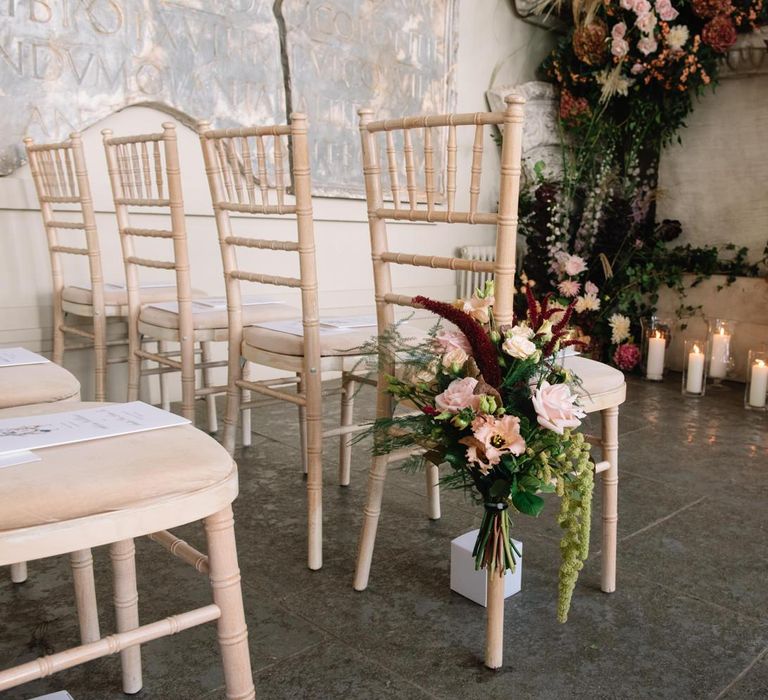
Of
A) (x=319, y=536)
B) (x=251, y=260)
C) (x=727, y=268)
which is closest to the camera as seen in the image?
(x=319, y=536)

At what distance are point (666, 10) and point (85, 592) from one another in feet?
13.3

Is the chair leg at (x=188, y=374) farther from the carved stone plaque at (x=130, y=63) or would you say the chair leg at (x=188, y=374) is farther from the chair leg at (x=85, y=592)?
the carved stone plaque at (x=130, y=63)

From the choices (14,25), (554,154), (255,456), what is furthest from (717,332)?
(14,25)

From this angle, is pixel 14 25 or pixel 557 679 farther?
pixel 14 25

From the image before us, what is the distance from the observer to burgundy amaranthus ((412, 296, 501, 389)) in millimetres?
1331

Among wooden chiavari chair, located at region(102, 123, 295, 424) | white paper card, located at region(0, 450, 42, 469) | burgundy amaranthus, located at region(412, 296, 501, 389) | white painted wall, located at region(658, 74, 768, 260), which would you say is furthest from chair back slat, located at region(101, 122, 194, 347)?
white painted wall, located at region(658, 74, 768, 260)

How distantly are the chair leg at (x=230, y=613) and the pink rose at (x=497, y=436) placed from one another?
44cm

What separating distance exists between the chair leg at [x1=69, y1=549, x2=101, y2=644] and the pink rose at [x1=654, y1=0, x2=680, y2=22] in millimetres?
4010

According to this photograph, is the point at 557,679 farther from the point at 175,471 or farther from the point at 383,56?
the point at 383,56

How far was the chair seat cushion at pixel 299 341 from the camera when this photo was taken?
191cm

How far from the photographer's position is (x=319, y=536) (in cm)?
187

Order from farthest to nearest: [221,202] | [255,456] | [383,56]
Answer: [383,56], [255,456], [221,202]

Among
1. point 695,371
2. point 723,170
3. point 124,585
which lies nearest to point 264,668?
point 124,585

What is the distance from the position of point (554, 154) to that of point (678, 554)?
3.49m
